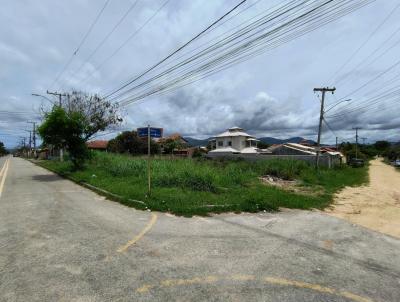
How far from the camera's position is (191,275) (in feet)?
15.3

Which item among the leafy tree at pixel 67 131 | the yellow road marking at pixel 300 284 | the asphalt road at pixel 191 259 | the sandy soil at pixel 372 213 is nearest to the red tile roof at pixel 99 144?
the leafy tree at pixel 67 131

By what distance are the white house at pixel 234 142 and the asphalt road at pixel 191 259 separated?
49.7m

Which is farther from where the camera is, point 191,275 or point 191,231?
point 191,231

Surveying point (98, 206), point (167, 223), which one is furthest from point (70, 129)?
point (167, 223)

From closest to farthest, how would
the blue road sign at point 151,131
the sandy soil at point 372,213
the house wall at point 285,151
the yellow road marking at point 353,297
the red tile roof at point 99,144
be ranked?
1. the yellow road marking at point 353,297
2. the sandy soil at point 372,213
3. the blue road sign at point 151,131
4. the house wall at point 285,151
5. the red tile roof at point 99,144

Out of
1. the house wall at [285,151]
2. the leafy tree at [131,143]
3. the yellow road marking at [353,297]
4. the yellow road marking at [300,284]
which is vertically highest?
the leafy tree at [131,143]

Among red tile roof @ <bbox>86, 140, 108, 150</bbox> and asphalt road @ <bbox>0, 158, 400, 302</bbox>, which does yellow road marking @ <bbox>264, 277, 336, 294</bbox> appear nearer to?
asphalt road @ <bbox>0, 158, 400, 302</bbox>

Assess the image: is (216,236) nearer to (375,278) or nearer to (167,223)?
(167,223)

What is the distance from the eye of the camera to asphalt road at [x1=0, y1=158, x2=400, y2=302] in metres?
4.16

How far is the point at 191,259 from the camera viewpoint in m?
5.30

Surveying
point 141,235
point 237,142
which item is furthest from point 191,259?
point 237,142

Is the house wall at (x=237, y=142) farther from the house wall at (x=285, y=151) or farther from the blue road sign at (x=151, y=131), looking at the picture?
the blue road sign at (x=151, y=131)

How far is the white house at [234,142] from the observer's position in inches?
2327

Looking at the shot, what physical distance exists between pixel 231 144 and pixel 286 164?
36.7 metres
